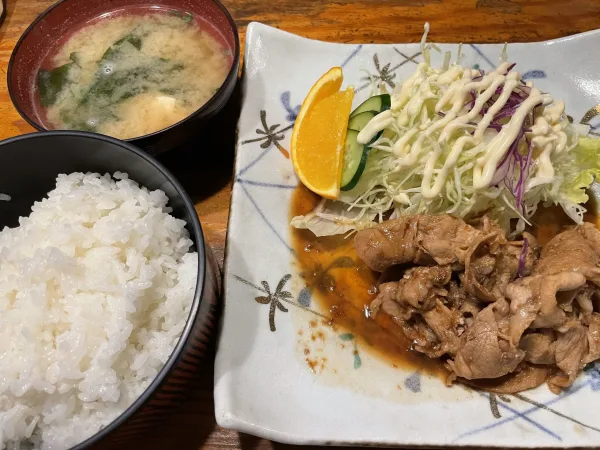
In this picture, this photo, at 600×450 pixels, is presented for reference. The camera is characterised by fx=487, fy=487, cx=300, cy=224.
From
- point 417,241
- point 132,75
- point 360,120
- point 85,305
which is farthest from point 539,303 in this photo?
point 132,75

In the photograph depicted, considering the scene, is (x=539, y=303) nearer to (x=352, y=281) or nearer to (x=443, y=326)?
(x=443, y=326)

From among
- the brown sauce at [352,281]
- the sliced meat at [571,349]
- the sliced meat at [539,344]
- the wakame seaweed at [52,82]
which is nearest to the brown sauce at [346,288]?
the brown sauce at [352,281]

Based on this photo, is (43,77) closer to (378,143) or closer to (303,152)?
(303,152)

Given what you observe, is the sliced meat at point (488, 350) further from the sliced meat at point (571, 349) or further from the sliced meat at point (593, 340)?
the sliced meat at point (593, 340)

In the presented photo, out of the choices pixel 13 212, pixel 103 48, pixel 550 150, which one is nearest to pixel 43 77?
pixel 103 48

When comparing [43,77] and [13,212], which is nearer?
[13,212]

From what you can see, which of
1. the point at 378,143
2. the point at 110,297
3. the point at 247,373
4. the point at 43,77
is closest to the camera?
the point at 110,297
